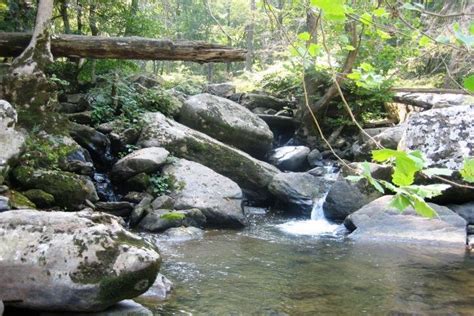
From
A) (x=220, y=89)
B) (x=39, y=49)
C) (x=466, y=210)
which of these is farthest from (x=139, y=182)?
(x=220, y=89)

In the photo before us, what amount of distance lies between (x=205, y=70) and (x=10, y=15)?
82.9 ft

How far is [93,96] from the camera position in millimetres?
11938

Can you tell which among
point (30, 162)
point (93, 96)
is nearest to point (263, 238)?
point (30, 162)

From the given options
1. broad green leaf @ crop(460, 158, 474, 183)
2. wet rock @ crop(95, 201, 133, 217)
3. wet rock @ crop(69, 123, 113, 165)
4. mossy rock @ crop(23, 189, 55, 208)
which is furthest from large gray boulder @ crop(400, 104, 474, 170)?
broad green leaf @ crop(460, 158, 474, 183)

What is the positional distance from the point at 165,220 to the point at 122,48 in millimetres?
3949

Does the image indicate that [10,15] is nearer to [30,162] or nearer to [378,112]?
[30,162]

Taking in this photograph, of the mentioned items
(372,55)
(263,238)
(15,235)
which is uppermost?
(372,55)

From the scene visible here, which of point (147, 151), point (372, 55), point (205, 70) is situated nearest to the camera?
point (147, 151)

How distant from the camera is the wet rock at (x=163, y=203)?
903 centimetres

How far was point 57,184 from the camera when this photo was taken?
7883 mm

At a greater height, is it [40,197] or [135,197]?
[40,197]

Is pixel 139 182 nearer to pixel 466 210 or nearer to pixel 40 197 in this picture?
pixel 40 197

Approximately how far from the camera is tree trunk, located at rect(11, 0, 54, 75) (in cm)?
906

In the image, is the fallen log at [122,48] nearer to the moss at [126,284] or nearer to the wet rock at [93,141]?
the wet rock at [93,141]
